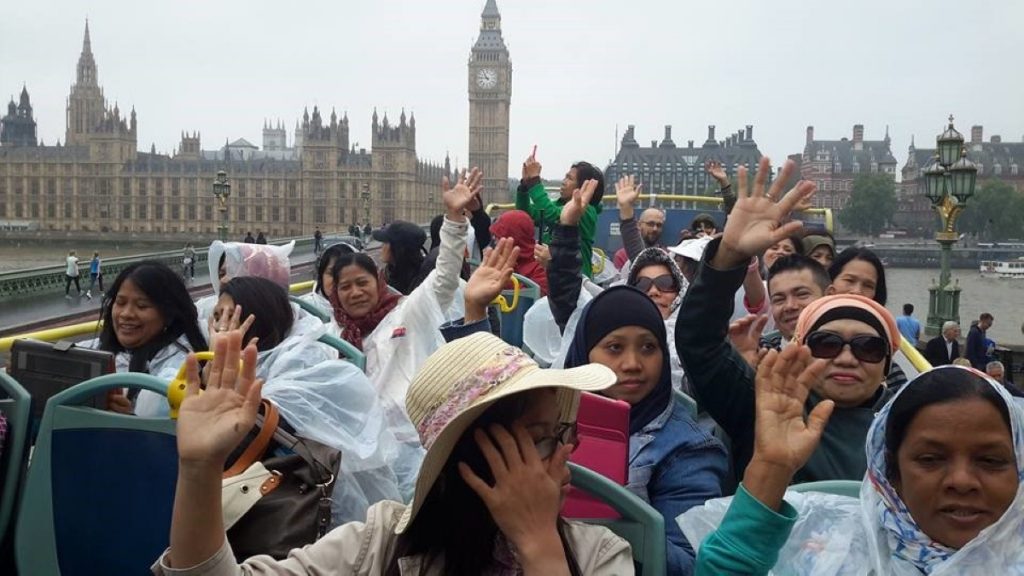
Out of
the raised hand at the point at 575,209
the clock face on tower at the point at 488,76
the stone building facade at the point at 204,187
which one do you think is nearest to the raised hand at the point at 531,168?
the raised hand at the point at 575,209

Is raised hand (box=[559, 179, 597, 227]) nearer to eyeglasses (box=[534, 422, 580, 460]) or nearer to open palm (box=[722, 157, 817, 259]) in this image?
open palm (box=[722, 157, 817, 259])

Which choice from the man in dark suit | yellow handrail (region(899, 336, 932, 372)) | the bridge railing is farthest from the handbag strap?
the bridge railing

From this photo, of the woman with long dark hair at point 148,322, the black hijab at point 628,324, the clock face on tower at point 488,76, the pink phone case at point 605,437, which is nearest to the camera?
the pink phone case at point 605,437

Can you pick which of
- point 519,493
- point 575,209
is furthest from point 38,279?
point 519,493

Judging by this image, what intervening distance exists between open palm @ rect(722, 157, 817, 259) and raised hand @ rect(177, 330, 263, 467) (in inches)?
44.9

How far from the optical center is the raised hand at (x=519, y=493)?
141 centimetres

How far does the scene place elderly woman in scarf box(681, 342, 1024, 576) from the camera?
1.50 m

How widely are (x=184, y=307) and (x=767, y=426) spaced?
2212 millimetres

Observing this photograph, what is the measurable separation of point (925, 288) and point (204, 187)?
5854 cm

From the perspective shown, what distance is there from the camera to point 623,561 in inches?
60.7

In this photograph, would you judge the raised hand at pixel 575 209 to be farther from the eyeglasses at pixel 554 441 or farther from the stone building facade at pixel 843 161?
the stone building facade at pixel 843 161

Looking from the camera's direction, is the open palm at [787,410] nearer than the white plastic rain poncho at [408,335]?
Yes

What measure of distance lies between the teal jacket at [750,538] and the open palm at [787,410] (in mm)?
78

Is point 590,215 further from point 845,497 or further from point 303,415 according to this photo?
point 845,497
